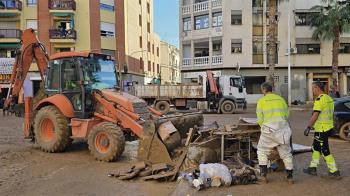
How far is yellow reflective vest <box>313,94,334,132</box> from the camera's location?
7.69 meters

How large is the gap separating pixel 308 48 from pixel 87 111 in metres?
33.0

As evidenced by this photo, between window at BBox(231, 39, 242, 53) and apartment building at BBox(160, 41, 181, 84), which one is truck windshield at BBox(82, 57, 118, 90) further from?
apartment building at BBox(160, 41, 181, 84)

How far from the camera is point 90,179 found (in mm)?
8422

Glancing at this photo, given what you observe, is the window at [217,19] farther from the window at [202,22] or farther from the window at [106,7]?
the window at [106,7]

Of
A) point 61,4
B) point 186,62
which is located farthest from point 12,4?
point 186,62

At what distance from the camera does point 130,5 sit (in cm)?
4953

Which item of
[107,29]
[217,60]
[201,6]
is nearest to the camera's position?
[217,60]

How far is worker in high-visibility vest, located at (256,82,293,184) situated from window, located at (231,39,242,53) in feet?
108

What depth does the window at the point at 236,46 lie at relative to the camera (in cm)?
3981

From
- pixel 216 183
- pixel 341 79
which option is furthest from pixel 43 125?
pixel 341 79

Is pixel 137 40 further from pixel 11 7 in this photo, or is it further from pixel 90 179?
pixel 90 179

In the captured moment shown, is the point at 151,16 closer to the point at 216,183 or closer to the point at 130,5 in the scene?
the point at 130,5

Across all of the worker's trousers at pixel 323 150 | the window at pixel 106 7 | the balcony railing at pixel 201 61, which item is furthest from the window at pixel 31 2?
the worker's trousers at pixel 323 150

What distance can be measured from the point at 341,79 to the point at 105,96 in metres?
34.5
